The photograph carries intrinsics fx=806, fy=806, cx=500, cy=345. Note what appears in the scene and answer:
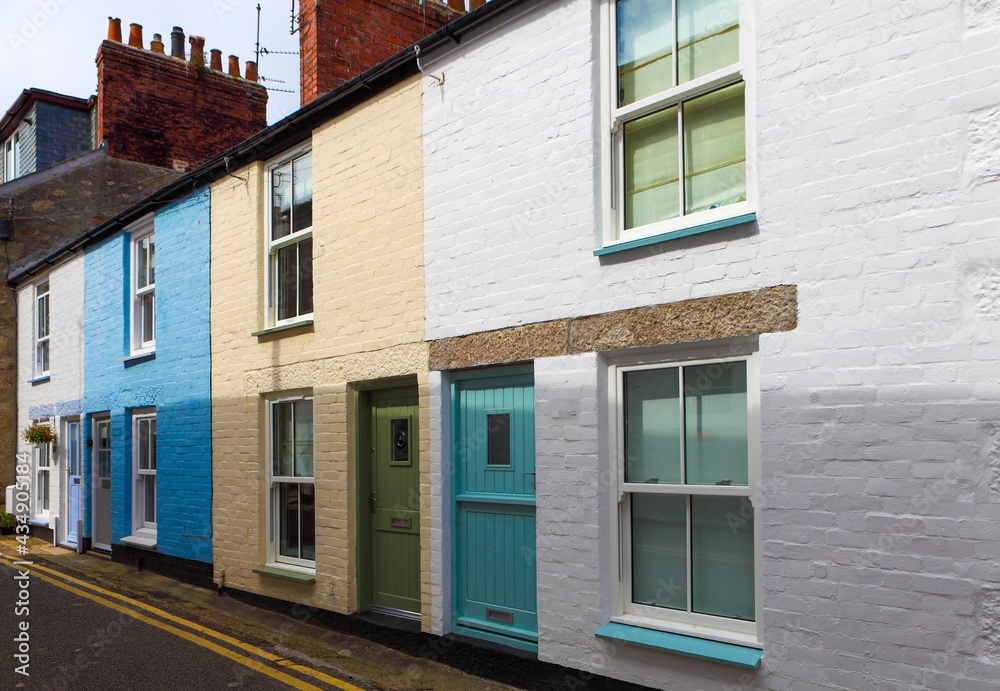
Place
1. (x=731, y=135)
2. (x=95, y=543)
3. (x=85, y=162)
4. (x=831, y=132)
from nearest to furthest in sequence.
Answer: (x=831, y=132), (x=731, y=135), (x=95, y=543), (x=85, y=162)

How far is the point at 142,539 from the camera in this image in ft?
37.4

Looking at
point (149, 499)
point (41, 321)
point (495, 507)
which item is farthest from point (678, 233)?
point (41, 321)

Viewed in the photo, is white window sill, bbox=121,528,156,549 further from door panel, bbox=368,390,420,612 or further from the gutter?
door panel, bbox=368,390,420,612

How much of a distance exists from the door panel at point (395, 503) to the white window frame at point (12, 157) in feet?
53.8

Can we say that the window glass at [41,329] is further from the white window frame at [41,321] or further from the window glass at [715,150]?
the window glass at [715,150]

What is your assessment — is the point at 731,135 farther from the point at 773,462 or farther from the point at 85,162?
the point at 85,162

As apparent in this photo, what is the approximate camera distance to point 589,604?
17.9ft

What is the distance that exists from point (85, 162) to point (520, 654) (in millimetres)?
14474

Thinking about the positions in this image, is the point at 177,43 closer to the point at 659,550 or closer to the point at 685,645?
the point at 659,550

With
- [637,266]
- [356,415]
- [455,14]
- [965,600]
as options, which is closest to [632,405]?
[637,266]

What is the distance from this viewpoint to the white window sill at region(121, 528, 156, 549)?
11117 mm

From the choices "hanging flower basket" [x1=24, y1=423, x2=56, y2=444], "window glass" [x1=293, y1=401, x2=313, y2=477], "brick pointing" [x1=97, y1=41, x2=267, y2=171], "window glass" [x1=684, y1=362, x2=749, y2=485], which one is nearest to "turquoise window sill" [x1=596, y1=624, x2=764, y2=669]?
"window glass" [x1=684, y1=362, x2=749, y2=485]

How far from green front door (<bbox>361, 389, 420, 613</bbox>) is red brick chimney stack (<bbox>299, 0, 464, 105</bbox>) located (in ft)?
14.4

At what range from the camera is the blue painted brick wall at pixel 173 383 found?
33.1ft
